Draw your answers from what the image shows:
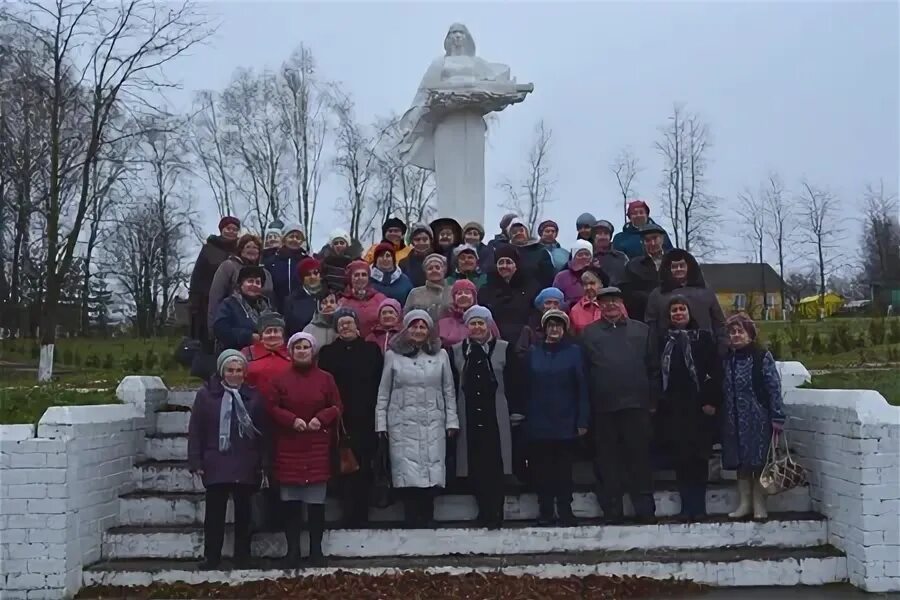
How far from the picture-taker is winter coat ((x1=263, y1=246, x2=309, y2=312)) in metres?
7.35

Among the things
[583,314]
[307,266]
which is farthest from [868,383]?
[307,266]

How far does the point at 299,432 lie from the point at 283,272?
230 cm

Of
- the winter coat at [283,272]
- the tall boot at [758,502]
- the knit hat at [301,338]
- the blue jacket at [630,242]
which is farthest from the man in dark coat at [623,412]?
the winter coat at [283,272]

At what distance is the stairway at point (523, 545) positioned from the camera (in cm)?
545

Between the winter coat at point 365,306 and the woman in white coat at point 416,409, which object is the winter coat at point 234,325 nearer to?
the winter coat at point 365,306

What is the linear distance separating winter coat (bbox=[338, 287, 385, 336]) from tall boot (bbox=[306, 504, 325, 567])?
1368 mm

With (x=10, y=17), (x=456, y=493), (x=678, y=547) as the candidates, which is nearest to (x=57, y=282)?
(x=10, y=17)

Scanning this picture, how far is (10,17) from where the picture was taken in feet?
59.4

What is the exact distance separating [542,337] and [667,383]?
3.07ft

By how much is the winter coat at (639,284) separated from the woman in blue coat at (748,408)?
1.21 metres

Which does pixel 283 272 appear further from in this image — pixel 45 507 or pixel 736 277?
pixel 736 277

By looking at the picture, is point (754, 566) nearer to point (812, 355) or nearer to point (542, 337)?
point (542, 337)

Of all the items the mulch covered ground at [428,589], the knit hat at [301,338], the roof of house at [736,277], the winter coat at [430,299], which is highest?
the roof of house at [736,277]

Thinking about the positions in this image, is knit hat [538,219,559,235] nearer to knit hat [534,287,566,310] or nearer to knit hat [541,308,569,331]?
knit hat [534,287,566,310]
